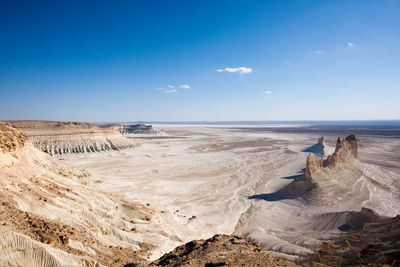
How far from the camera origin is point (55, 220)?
9.26 meters

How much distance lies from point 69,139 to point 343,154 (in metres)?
52.2

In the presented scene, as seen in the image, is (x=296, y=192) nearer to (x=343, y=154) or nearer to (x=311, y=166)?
(x=311, y=166)

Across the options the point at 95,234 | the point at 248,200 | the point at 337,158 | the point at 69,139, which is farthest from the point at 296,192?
the point at 69,139

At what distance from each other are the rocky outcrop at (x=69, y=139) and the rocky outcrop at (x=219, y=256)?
46.6m

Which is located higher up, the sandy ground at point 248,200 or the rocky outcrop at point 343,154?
the rocky outcrop at point 343,154

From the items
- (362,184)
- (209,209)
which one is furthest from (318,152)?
(209,209)

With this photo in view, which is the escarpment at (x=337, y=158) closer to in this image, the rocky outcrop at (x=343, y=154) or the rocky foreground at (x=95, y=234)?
the rocky outcrop at (x=343, y=154)

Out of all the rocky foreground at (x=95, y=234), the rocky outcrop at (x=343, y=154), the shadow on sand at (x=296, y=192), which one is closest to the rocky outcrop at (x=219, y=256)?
the rocky foreground at (x=95, y=234)

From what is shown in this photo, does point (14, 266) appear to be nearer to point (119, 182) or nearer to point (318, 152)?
point (119, 182)

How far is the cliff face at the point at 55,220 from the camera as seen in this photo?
6.84 metres

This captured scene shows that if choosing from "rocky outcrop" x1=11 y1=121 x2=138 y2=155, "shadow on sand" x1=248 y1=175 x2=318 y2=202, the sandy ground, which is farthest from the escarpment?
"rocky outcrop" x1=11 y1=121 x2=138 y2=155

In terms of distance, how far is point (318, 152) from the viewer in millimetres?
47438

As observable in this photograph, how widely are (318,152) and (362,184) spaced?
2601 centimetres

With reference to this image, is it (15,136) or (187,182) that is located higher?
(15,136)
